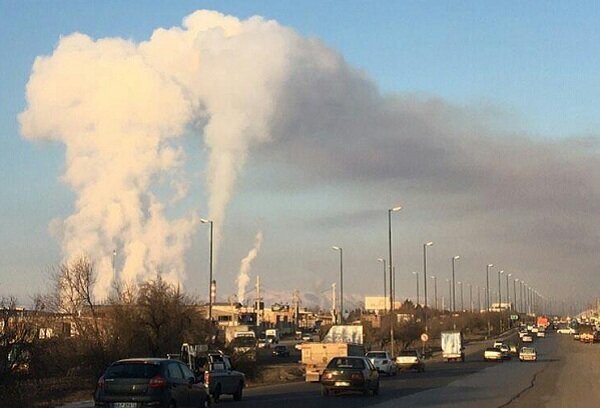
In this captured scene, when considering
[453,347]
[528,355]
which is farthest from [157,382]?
[453,347]

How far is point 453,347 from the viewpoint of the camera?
82375mm

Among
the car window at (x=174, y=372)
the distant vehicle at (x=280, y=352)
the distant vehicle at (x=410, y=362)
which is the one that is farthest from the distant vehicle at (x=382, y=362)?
the car window at (x=174, y=372)

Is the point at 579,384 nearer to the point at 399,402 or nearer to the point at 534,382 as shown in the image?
the point at 534,382

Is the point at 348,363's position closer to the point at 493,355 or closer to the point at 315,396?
the point at 315,396

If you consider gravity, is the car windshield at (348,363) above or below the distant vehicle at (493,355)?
above

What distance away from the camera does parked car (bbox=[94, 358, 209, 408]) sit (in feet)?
73.7

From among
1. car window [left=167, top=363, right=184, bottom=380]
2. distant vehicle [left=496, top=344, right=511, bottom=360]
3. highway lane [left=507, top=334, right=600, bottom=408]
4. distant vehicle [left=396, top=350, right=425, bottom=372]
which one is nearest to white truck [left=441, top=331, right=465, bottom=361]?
distant vehicle [left=496, top=344, right=511, bottom=360]

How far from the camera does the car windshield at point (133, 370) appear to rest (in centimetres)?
2288

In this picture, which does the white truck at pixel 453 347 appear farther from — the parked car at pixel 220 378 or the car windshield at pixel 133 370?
the car windshield at pixel 133 370

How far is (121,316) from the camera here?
46531mm

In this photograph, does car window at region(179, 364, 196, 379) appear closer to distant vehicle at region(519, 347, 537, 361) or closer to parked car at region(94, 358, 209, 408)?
parked car at region(94, 358, 209, 408)

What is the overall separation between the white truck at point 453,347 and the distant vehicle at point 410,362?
16.5m

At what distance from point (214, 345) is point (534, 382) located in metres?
17.1

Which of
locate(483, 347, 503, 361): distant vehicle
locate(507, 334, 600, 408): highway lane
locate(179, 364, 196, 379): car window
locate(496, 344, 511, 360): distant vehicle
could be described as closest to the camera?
locate(179, 364, 196, 379): car window
